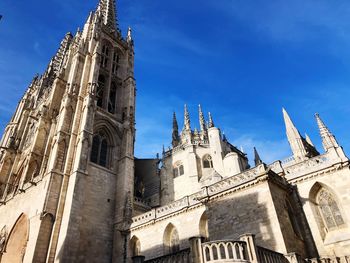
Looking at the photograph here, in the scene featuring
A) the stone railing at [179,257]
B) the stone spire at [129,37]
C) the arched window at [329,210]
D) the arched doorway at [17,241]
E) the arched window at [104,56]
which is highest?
the stone spire at [129,37]

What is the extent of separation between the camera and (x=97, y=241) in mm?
19500

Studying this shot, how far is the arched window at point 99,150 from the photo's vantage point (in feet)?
77.6

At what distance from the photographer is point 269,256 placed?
1012cm

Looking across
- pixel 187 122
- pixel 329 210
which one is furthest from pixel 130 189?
pixel 187 122

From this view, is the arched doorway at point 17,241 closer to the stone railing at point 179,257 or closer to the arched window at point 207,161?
the stone railing at point 179,257

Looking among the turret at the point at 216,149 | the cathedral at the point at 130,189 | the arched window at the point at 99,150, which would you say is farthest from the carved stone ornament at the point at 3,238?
the turret at the point at 216,149

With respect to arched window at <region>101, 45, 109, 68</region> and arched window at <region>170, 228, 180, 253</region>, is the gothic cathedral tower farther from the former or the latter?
arched window at <region>170, 228, 180, 253</region>

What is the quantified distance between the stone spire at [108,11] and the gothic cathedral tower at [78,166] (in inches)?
162

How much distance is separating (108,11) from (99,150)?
24.6 metres

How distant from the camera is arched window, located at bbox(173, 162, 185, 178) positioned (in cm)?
3039

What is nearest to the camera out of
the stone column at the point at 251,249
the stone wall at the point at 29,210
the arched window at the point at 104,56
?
the stone column at the point at 251,249

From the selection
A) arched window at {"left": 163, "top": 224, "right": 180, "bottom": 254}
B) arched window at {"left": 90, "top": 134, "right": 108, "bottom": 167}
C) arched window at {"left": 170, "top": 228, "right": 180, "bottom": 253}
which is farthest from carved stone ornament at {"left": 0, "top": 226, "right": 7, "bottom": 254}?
arched window at {"left": 170, "top": 228, "right": 180, "bottom": 253}

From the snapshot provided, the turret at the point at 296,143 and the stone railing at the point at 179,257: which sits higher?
the turret at the point at 296,143

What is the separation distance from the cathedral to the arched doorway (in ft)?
0.24
